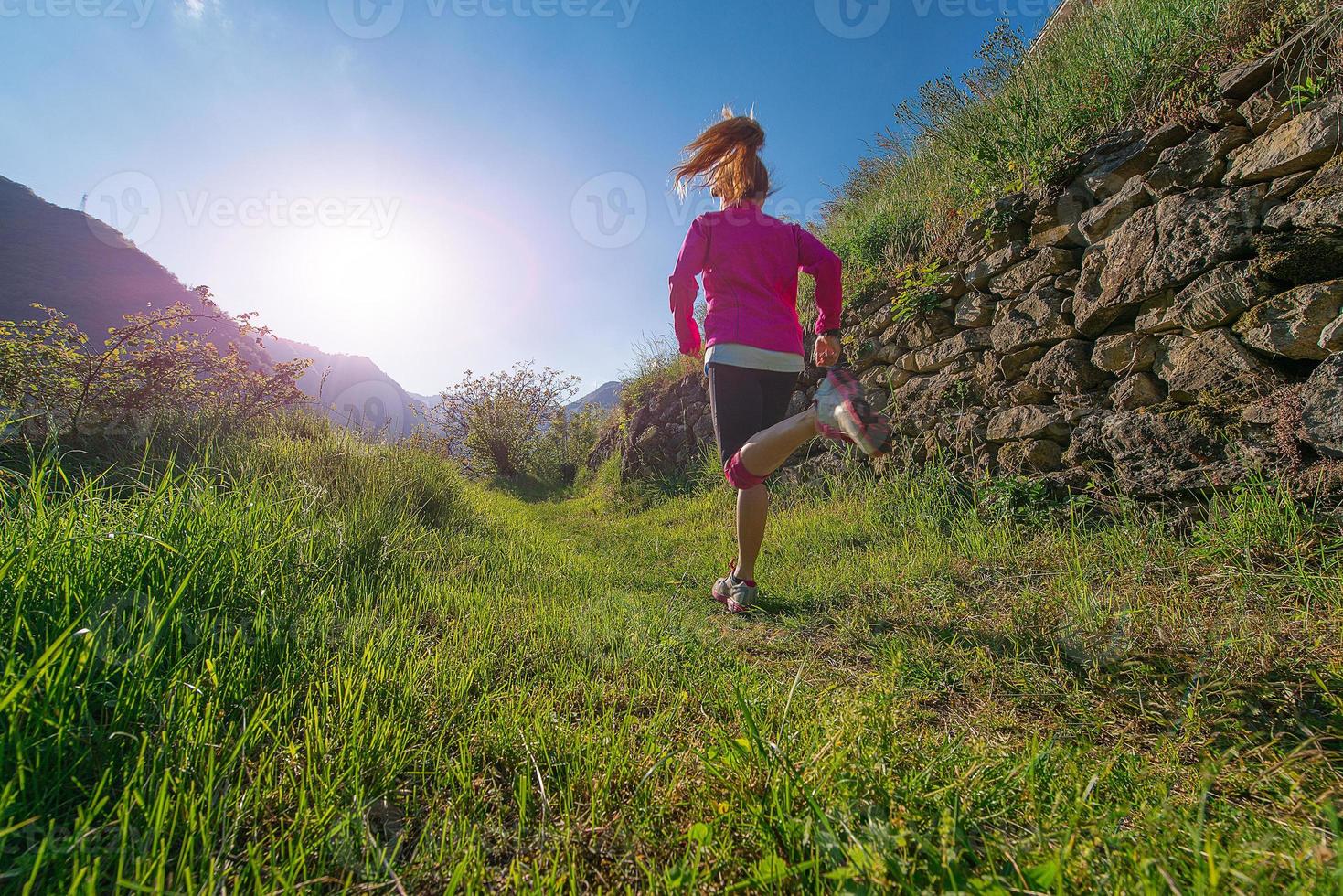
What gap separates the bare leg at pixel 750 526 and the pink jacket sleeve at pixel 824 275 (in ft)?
3.58

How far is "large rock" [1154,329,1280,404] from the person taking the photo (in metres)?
2.25

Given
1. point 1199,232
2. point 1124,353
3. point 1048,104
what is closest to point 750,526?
point 1124,353

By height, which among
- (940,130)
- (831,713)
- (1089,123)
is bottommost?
(831,713)

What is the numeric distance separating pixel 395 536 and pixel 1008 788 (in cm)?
295

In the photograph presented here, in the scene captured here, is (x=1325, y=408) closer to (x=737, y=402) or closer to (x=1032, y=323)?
(x=1032, y=323)

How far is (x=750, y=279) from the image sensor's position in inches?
104

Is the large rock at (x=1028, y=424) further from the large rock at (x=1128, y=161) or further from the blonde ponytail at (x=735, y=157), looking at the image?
the blonde ponytail at (x=735, y=157)

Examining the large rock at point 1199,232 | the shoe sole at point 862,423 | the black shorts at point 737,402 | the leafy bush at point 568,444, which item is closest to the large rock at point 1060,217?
Answer: the large rock at point 1199,232

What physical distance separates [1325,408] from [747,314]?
2.40 m

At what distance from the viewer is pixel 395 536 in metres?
2.83

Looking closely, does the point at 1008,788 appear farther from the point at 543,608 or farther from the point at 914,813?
the point at 543,608

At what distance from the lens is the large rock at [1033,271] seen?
3217mm

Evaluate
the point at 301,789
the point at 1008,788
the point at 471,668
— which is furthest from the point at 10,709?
the point at 1008,788

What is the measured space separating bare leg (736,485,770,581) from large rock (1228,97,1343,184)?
2860 millimetres
